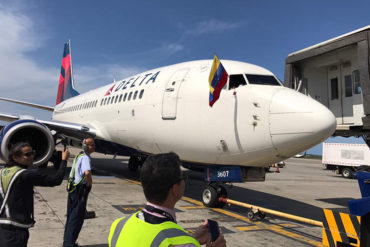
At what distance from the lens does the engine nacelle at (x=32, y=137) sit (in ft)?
25.6

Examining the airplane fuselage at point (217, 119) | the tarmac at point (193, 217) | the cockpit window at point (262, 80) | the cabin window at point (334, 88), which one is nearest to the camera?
the tarmac at point (193, 217)

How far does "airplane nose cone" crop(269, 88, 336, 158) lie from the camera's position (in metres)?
4.99

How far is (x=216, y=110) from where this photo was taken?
20.6 feet

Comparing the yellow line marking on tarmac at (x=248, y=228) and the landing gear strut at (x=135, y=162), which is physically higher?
the landing gear strut at (x=135, y=162)

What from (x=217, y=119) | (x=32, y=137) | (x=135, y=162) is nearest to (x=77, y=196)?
(x=217, y=119)

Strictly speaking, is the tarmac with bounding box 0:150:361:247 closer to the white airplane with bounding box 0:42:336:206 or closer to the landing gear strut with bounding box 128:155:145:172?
the white airplane with bounding box 0:42:336:206

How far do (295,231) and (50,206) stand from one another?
4.89 m

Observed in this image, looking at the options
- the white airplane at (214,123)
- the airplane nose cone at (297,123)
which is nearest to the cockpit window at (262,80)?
the white airplane at (214,123)

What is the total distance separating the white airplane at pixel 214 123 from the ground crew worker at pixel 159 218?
4117 mm

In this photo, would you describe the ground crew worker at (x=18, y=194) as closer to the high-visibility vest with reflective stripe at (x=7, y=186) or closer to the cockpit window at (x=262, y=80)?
the high-visibility vest with reflective stripe at (x=7, y=186)

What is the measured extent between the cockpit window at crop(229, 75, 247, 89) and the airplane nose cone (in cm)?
→ 105

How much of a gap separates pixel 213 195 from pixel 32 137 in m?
5.87

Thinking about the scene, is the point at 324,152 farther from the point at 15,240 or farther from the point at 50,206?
the point at 15,240

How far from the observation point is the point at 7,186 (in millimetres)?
2582
